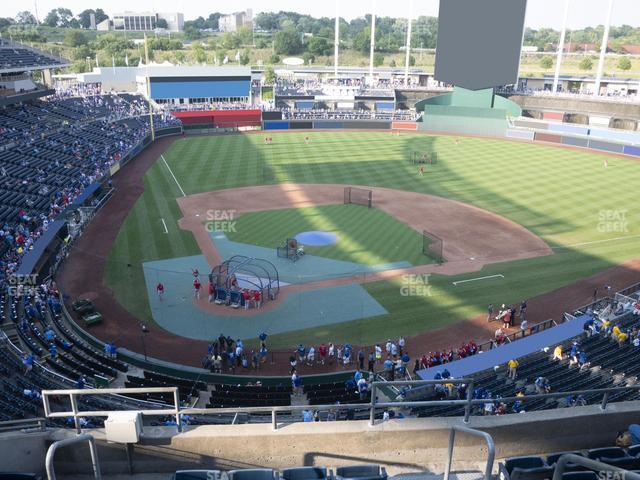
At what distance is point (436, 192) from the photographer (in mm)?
45219

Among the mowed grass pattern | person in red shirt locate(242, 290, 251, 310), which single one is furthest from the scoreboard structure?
person in red shirt locate(242, 290, 251, 310)

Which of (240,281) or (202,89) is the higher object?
(202,89)

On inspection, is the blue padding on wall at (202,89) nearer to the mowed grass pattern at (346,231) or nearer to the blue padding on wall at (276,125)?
the blue padding on wall at (276,125)

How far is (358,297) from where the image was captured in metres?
26.7

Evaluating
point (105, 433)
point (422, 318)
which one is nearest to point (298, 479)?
point (105, 433)

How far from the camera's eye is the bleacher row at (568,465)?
7230mm

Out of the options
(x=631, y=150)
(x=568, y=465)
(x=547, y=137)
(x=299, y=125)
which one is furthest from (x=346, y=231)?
(x=299, y=125)

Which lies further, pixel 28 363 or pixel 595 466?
pixel 28 363

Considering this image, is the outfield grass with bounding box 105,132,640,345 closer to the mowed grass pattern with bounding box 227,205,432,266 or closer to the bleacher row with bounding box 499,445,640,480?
the mowed grass pattern with bounding box 227,205,432,266

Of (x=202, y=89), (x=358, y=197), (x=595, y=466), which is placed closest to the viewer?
(x=595, y=466)

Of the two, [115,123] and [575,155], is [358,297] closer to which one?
[575,155]

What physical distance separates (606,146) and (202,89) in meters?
57.5

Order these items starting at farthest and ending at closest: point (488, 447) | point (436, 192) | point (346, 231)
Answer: point (436, 192) → point (346, 231) → point (488, 447)

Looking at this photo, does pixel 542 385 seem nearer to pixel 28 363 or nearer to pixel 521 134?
pixel 28 363
